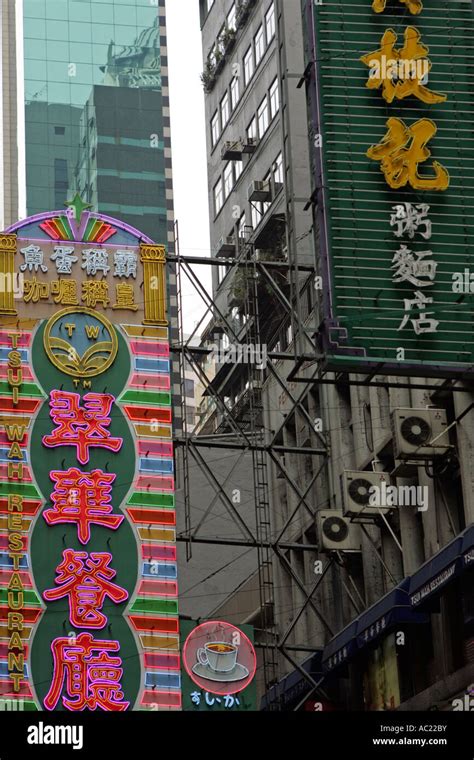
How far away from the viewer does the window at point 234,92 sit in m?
58.3

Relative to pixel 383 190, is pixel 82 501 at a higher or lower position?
lower

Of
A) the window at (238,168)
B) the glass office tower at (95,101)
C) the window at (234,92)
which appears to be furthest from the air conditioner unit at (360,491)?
the glass office tower at (95,101)

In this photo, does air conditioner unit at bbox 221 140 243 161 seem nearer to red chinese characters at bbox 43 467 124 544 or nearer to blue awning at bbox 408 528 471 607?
red chinese characters at bbox 43 467 124 544

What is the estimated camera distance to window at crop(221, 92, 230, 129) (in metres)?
59.7

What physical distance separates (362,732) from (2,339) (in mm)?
24312

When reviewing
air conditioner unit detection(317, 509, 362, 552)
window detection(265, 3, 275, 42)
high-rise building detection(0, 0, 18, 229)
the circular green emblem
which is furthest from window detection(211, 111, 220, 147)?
high-rise building detection(0, 0, 18, 229)

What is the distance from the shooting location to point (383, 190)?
111 feet

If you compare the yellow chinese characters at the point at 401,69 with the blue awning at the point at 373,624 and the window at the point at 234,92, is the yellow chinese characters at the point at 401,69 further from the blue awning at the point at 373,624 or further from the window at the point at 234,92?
the window at the point at 234,92

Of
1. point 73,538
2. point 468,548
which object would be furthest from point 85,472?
point 468,548

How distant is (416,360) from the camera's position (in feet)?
106

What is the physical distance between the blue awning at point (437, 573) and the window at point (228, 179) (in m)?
26.8

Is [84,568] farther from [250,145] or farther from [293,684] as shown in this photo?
[250,145]

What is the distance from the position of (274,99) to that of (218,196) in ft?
27.7

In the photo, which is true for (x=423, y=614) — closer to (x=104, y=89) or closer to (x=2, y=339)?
(x=2, y=339)
